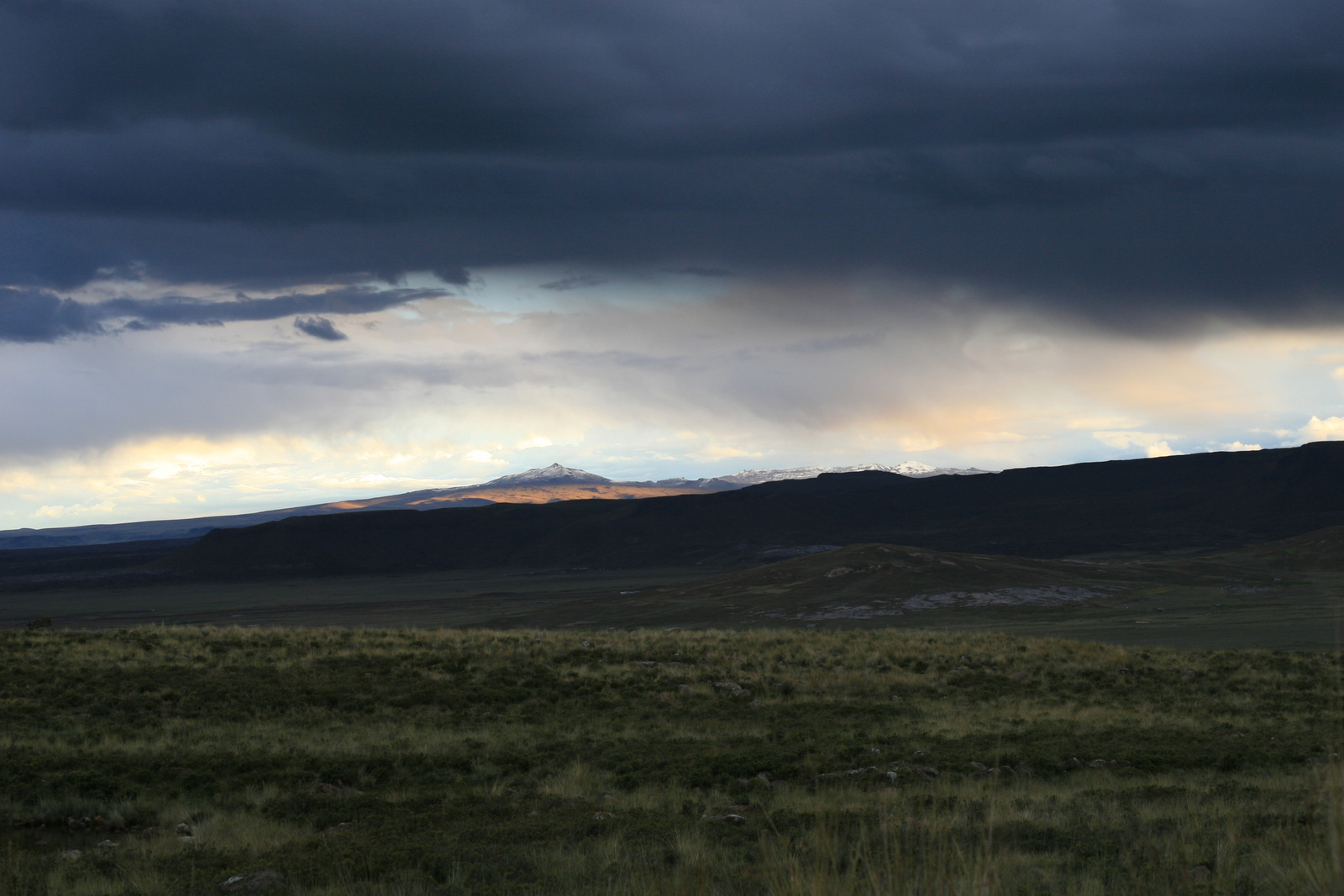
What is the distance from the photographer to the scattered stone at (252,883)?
28.1 feet

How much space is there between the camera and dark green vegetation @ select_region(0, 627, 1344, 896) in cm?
839

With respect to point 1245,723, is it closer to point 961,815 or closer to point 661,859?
point 961,815

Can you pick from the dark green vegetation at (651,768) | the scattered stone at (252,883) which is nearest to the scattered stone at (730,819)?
the dark green vegetation at (651,768)

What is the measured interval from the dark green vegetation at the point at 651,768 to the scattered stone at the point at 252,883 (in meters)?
0.20

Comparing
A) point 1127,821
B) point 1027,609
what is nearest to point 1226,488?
point 1027,609

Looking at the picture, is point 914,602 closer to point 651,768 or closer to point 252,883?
point 651,768

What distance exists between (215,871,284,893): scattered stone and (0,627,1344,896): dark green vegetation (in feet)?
A: 0.64

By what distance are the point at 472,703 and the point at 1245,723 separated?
17.5 m

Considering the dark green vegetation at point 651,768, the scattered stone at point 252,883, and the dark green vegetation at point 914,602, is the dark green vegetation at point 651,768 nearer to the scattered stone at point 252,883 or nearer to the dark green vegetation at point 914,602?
the scattered stone at point 252,883

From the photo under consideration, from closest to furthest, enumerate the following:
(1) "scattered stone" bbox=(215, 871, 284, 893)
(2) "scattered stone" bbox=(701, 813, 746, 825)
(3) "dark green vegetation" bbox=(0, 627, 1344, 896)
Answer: (3) "dark green vegetation" bbox=(0, 627, 1344, 896) → (1) "scattered stone" bbox=(215, 871, 284, 893) → (2) "scattered stone" bbox=(701, 813, 746, 825)

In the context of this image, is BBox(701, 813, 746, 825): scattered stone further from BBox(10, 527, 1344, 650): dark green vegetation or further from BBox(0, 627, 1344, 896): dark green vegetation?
BBox(10, 527, 1344, 650): dark green vegetation

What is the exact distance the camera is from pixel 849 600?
8725 cm

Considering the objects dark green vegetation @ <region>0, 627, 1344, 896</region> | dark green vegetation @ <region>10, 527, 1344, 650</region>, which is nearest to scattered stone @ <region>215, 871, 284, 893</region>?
dark green vegetation @ <region>0, 627, 1344, 896</region>

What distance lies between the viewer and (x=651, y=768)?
1562 centimetres
